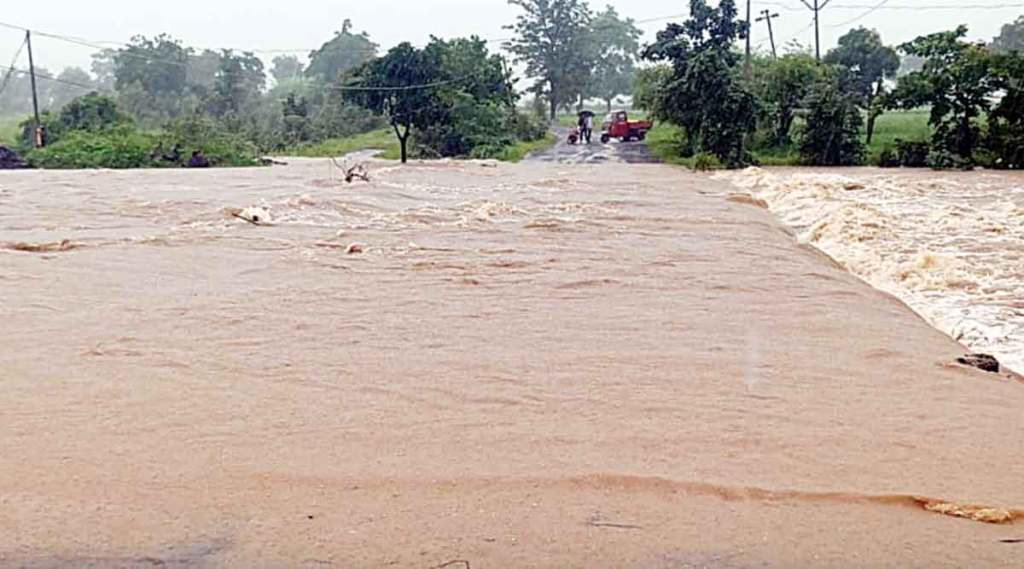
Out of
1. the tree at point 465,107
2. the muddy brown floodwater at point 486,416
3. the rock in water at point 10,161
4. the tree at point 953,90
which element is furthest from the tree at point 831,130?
the rock in water at point 10,161

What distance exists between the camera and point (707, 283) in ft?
27.6

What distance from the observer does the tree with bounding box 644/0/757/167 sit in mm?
27234

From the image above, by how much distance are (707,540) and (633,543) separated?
0.26 metres

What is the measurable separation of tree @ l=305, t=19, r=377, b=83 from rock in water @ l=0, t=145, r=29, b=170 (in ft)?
A: 107

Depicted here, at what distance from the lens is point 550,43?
53.1m

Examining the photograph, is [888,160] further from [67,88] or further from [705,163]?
[67,88]

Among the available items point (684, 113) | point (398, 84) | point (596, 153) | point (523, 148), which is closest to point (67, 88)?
point (523, 148)

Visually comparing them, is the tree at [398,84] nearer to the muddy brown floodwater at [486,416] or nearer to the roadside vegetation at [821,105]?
the roadside vegetation at [821,105]

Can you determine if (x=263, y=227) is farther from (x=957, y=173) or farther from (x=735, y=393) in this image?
(x=957, y=173)

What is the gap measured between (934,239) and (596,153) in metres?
21.9

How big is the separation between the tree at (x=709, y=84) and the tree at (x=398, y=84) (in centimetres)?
693

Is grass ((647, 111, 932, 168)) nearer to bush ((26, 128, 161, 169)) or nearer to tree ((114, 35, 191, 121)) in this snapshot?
bush ((26, 128, 161, 169))

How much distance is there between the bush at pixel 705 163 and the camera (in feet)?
87.7

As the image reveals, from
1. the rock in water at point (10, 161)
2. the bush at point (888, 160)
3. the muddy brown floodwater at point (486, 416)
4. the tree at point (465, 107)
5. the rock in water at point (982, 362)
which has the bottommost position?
the rock in water at point (982, 362)
